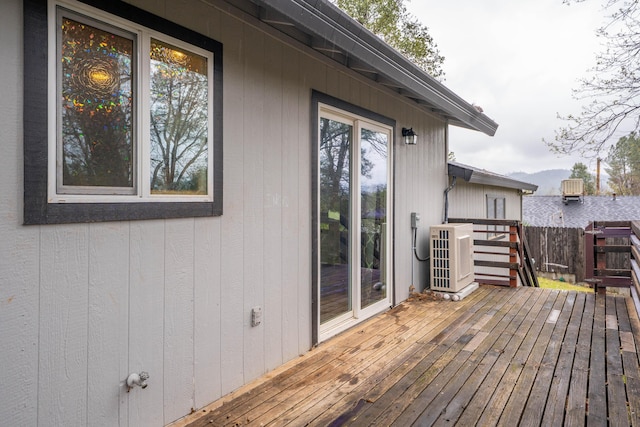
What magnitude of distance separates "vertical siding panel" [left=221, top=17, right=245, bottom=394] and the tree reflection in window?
18cm

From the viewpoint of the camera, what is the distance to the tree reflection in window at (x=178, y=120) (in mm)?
1982

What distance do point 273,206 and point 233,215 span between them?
15.6 inches

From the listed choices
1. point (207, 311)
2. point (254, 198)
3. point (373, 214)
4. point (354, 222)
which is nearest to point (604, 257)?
point (373, 214)

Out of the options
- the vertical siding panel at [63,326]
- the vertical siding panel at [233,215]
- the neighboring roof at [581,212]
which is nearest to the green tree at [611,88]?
the vertical siding panel at [233,215]

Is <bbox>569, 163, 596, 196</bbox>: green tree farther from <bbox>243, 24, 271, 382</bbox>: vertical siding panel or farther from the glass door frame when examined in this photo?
<bbox>243, 24, 271, 382</bbox>: vertical siding panel

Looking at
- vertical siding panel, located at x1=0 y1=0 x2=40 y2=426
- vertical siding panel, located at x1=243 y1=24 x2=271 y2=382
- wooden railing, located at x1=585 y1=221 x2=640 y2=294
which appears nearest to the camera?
vertical siding panel, located at x1=0 y1=0 x2=40 y2=426

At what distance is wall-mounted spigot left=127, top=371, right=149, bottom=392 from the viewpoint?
1.86 m

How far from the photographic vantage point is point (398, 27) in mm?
10469

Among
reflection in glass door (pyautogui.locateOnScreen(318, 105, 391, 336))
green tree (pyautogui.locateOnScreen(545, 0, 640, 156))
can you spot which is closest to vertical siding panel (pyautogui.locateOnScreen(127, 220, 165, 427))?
reflection in glass door (pyautogui.locateOnScreen(318, 105, 391, 336))

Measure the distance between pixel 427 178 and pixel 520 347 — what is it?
9.04 ft

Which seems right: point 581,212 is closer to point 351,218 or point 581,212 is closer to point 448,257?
point 448,257

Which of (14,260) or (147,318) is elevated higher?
(14,260)

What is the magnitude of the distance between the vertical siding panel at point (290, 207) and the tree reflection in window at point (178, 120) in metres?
0.77

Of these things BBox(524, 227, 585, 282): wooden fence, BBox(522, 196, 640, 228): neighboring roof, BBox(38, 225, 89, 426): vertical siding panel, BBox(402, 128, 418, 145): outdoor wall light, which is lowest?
BBox(524, 227, 585, 282): wooden fence
